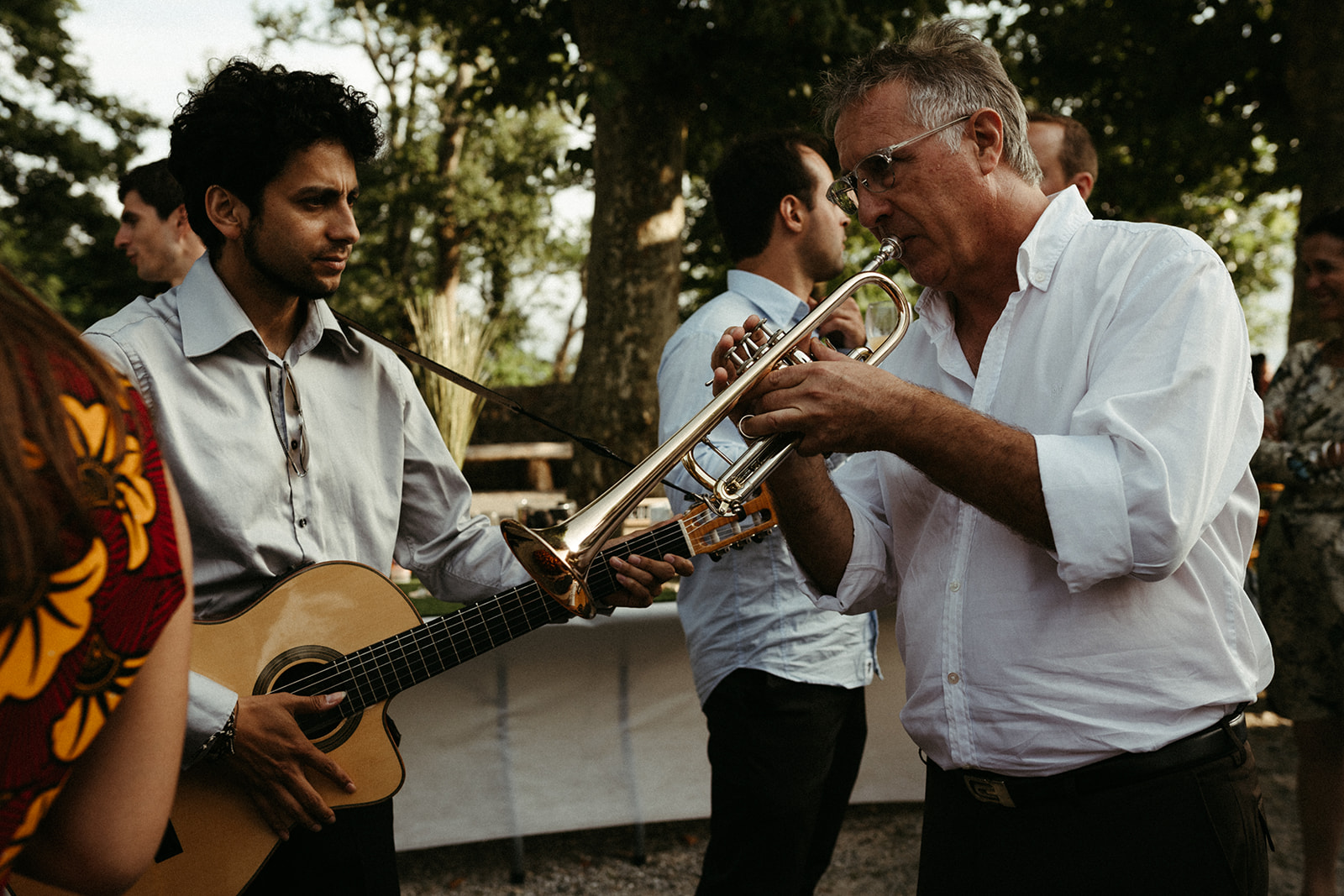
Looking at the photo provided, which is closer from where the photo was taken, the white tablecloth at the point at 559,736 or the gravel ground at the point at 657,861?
the white tablecloth at the point at 559,736

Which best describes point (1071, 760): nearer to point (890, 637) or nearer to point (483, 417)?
point (890, 637)

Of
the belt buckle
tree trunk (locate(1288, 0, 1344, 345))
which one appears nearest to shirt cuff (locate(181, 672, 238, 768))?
the belt buckle

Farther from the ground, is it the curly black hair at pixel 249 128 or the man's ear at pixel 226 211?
the curly black hair at pixel 249 128

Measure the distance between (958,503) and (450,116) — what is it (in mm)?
21309

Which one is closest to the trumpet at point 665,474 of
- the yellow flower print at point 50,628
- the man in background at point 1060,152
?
the yellow flower print at point 50,628

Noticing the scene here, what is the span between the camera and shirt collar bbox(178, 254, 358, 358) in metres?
2.19

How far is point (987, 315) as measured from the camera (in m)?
1.92

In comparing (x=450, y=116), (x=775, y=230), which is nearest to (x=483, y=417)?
(x=450, y=116)

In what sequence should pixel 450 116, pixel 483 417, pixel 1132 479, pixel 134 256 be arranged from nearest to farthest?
1. pixel 1132 479
2. pixel 134 256
3. pixel 483 417
4. pixel 450 116

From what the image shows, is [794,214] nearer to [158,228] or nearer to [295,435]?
[295,435]

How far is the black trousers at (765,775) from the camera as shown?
2729 millimetres

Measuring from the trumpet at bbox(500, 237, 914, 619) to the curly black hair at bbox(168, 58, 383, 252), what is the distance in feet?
3.69

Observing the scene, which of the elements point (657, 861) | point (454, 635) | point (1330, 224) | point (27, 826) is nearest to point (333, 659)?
point (454, 635)

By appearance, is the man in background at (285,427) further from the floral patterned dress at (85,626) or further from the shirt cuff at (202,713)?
the floral patterned dress at (85,626)
